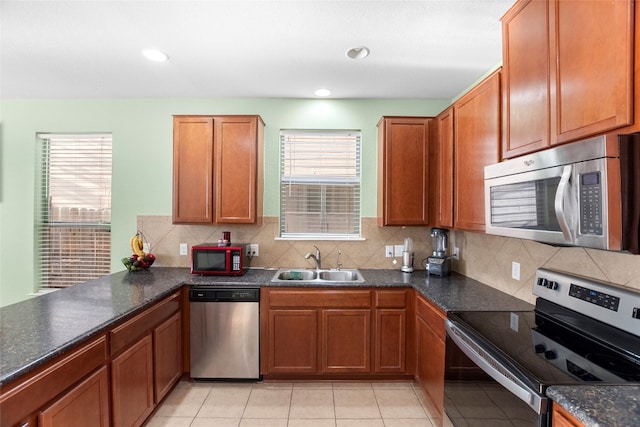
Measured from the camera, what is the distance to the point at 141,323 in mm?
1873

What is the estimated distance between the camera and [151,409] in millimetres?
1993

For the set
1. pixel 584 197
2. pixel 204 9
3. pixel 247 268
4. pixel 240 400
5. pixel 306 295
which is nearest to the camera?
pixel 584 197

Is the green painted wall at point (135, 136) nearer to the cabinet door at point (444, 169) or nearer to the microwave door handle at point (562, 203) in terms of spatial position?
the cabinet door at point (444, 169)

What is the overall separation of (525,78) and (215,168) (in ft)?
7.81

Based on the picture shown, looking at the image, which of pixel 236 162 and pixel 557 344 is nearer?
pixel 557 344

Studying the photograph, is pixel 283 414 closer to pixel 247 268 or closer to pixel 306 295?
pixel 306 295

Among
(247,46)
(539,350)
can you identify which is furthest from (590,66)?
(247,46)

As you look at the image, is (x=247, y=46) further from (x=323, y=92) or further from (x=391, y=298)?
(x=391, y=298)

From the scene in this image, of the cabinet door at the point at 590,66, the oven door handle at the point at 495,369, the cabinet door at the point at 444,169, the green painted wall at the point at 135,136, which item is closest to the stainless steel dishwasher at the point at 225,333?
the green painted wall at the point at 135,136

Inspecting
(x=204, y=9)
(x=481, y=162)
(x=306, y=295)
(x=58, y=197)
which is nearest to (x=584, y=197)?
(x=481, y=162)

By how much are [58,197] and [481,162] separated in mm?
4046

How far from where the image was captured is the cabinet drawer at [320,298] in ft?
8.01

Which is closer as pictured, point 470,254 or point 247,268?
point 470,254

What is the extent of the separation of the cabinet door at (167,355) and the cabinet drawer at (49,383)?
1.89ft
